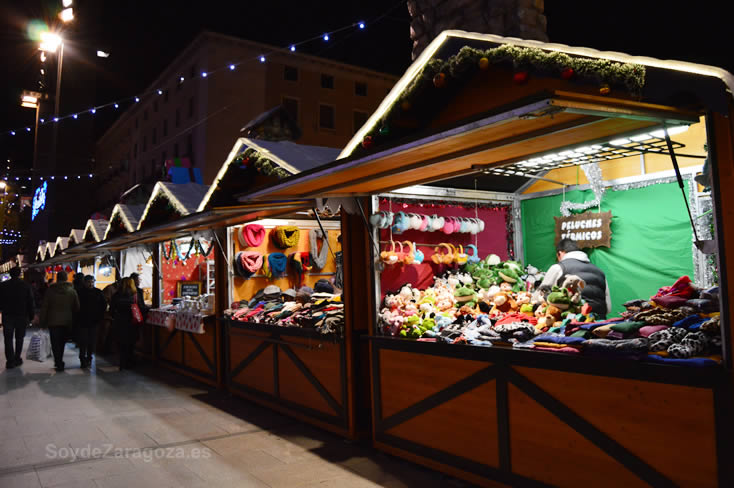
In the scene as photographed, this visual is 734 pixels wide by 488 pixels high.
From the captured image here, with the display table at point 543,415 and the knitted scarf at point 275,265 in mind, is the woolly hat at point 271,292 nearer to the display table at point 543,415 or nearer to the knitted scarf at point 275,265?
the knitted scarf at point 275,265

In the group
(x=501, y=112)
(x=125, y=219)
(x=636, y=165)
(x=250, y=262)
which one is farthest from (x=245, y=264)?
(x=501, y=112)

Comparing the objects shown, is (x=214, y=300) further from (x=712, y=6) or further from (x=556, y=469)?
(x=712, y=6)

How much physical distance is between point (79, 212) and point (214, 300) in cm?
2478

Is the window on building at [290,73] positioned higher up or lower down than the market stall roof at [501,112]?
higher up

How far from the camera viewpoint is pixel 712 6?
3.95 metres

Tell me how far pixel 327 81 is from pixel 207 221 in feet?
87.5

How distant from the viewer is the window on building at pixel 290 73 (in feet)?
101

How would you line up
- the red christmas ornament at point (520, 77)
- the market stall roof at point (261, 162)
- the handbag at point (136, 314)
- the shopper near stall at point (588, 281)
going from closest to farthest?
1. the red christmas ornament at point (520, 77)
2. the shopper near stall at point (588, 281)
3. the market stall roof at point (261, 162)
4. the handbag at point (136, 314)

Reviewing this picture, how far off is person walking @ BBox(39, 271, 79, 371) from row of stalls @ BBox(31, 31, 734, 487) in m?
2.87

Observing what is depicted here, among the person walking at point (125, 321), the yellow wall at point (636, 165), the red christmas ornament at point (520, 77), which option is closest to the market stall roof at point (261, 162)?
the red christmas ornament at point (520, 77)

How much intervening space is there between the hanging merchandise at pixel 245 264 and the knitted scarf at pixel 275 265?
262 mm

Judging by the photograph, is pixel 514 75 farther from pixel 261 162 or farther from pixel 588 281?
pixel 261 162

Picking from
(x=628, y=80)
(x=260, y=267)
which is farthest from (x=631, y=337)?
(x=260, y=267)

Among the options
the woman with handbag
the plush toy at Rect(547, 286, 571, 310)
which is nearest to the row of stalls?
the plush toy at Rect(547, 286, 571, 310)
